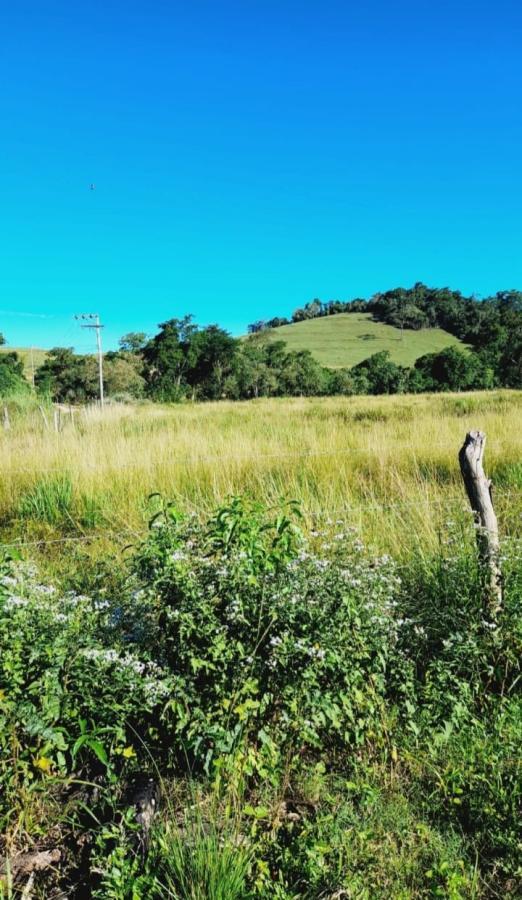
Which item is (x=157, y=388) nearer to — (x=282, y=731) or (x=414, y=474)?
(x=414, y=474)

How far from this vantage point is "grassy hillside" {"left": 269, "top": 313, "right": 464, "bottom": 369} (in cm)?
8356

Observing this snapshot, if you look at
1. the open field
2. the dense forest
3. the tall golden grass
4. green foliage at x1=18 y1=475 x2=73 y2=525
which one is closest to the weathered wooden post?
the open field

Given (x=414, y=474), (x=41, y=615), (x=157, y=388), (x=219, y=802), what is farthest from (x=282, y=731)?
(x=157, y=388)

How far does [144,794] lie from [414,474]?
17.3ft

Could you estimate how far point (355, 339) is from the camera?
9925 centimetres

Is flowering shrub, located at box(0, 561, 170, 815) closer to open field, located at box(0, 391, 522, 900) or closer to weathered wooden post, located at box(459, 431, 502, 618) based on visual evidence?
open field, located at box(0, 391, 522, 900)

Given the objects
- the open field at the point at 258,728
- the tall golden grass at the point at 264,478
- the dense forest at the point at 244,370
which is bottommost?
the open field at the point at 258,728

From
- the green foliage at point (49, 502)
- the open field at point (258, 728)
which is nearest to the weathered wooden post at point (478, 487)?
the open field at point (258, 728)

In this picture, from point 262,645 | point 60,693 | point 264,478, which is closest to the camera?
point 60,693

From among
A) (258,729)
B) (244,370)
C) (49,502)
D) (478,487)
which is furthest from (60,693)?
(244,370)

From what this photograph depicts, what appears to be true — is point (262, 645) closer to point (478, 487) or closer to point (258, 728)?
point (258, 728)

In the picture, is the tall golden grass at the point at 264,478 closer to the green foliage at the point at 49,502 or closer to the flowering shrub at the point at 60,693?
the green foliage at the point at 49,502

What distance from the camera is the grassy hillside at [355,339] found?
8356 centimetres

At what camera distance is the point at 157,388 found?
184 ft
